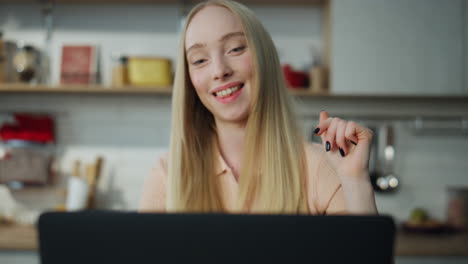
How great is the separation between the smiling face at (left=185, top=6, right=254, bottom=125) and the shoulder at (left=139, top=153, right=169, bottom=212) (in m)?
0.19

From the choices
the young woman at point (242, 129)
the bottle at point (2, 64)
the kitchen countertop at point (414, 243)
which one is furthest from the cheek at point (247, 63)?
the bottle at point (2, 64)

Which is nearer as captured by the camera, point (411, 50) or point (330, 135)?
point (330, 135)

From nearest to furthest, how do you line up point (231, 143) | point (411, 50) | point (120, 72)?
point (231, 143), point (411, 50), point (120, 72)

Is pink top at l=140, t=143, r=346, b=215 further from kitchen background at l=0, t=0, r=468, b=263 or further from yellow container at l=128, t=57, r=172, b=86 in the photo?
kitchen background at l=0, t=0, r=468, b=263

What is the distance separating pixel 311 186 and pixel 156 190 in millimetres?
329

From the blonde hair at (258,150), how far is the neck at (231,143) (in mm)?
52

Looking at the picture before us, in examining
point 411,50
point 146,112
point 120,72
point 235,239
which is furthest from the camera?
point 146,112

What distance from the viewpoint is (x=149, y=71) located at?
2.54 m

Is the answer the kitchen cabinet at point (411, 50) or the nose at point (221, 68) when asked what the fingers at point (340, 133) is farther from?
the kitchen cabinet at point (411, 50)

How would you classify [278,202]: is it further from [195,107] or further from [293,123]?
[195,107]

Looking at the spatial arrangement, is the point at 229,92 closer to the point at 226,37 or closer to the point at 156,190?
the point at 226,37

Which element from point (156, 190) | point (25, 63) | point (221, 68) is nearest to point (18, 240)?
point (25, 63)

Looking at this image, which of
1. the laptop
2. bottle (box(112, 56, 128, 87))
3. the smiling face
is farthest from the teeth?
bottle (box(112, 56, 128, 87))

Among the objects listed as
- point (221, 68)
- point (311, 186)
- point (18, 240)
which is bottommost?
point (18, 240)
